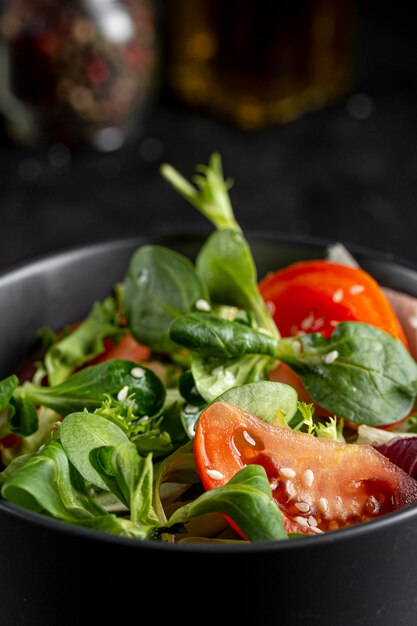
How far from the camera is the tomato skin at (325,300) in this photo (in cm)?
100

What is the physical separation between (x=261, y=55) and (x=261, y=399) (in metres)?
1.78

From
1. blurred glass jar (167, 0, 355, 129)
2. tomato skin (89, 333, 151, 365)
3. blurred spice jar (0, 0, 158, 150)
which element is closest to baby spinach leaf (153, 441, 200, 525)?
tomato skin (89, 333, 151, 365)

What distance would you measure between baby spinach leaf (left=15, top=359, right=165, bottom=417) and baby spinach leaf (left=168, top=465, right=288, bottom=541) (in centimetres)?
18

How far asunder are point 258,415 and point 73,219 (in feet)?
4.75

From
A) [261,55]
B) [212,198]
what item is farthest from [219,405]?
[261,55]

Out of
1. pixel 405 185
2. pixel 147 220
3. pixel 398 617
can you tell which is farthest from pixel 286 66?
pixel 398 617

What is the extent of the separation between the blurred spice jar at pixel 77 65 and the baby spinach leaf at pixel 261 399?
60.6 inches

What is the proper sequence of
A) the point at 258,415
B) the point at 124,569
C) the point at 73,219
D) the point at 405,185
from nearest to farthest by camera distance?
1. the point at 124,569
2. the point at 258,415
3. the point at 73,219
4. the point at 405,185

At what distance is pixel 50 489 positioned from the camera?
2.41ft

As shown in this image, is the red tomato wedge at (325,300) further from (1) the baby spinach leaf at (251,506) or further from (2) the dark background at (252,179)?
(2) the dark background at (252,179)

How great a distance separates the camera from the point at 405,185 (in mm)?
2344

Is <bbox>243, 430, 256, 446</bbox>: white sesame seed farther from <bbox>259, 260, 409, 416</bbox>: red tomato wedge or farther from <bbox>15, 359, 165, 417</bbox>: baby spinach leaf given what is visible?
<bbox>259, 260, 409, 416</bbox>: red tomato wedge

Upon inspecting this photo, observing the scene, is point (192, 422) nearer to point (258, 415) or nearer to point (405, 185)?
point (258, 415)

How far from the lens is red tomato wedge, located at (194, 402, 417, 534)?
2.56ft
